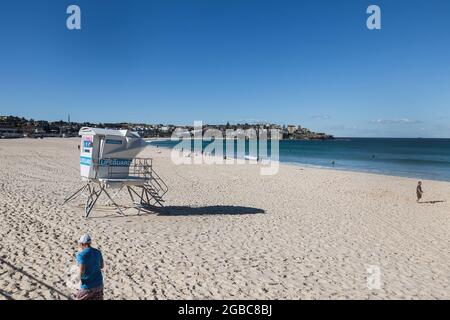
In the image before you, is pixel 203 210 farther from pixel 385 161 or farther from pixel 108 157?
pixel 385 161

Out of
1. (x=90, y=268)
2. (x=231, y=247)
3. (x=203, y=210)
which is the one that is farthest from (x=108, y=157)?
(x=90, y=268)

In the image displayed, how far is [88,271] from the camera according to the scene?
17.8ft

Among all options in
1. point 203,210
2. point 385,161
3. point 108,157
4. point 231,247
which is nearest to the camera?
point 231,247

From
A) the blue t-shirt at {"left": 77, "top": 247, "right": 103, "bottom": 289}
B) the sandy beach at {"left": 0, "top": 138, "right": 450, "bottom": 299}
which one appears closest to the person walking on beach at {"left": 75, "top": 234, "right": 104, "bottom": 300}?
the blue t-shirt at {"left": 77, "top": 247, "right": 103, "bottom": 289}

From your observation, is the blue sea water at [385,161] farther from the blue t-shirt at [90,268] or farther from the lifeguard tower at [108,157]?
the blue t-shirt at [90,268]

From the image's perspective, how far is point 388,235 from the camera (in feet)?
41.3

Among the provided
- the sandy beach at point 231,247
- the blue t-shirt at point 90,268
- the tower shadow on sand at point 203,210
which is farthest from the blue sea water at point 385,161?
the blue t-shirt at point 90,268

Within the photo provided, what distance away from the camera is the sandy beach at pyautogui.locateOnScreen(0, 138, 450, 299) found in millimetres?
7578

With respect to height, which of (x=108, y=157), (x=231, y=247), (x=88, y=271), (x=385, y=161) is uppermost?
(x=108, y=157)

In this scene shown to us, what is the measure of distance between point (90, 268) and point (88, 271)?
5 centimetres

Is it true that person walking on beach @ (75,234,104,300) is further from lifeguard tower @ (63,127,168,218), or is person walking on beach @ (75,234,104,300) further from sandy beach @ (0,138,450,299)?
lifeguard tower @ (63,127,168,218)

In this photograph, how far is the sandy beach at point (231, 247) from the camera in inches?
298
